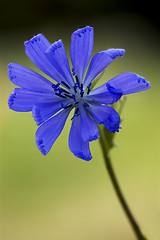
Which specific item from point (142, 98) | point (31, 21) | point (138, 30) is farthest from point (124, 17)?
point (142, 98)

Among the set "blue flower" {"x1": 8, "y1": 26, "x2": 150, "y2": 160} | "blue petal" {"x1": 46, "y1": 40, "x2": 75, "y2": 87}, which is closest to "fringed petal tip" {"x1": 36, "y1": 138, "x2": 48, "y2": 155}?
"blue flower" {"x1": 8, "y1": 26, "x2": 150, "y2": 160}

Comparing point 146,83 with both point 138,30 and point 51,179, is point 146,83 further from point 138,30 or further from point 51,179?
point 138,30

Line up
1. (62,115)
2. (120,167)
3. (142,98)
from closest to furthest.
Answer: (62,115) < (120,167) < (142,98)

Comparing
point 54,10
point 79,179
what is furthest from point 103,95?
point 54,10

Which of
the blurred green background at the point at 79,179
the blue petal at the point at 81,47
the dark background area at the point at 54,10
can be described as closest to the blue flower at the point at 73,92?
the blue petal at the point at 81,47

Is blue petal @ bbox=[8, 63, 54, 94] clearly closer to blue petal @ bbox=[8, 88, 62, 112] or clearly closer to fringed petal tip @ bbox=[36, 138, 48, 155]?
blue petal @ bbox=[8, 88, 62, 112]

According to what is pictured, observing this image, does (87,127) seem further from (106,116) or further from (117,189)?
(117,189)
